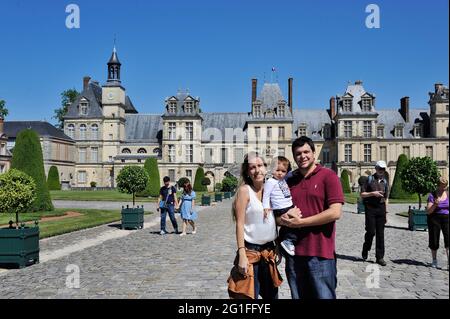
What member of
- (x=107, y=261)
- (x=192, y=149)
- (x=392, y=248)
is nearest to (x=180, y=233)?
(x=107, y=261)

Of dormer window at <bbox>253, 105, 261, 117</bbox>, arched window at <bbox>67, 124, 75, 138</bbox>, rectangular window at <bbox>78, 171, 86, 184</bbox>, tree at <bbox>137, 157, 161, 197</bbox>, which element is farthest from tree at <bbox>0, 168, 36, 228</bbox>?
arched window at <bbox>67, 124, 75, 138</bbox>

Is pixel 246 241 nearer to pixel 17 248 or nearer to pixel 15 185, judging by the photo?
pixel 17 248

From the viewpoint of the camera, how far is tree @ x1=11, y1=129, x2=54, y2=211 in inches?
864

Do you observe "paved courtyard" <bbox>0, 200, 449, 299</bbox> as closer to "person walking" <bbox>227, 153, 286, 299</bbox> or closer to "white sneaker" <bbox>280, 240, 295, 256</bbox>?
"person walking" <bbox>227, 153, 286, 299</bbox>

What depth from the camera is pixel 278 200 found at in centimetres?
413

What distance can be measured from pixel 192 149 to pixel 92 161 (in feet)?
45.0

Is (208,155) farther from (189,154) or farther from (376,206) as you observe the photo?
(376,206)

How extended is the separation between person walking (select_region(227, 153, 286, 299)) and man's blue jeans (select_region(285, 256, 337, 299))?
0.21 meters

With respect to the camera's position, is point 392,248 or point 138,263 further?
point 392,248

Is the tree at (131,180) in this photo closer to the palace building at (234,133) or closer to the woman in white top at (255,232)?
the woman in white top at (255,232)

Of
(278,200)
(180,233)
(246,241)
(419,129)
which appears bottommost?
(180,233)

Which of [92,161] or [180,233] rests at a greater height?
[92,161]
